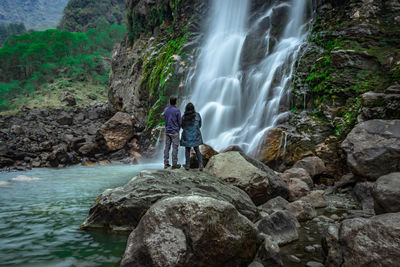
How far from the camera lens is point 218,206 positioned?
3.08 meters

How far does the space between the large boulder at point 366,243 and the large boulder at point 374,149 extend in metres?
3.70

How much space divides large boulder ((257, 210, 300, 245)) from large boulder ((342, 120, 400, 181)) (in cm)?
317

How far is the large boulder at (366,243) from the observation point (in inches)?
101

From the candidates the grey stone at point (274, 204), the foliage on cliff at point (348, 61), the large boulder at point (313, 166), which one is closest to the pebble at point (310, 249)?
the grey stone at point (274, 204)

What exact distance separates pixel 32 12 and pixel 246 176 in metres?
217

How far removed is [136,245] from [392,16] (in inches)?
649

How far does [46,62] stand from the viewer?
53.6 metres

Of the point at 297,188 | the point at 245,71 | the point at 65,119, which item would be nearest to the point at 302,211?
the point at 297,188

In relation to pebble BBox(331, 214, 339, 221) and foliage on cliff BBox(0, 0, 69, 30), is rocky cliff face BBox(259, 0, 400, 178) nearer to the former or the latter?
pebble BBox(331, 214, 339, 221)

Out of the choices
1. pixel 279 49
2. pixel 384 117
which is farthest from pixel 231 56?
pixel 384 117

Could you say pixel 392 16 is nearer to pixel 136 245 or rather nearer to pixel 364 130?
pixel 364 130

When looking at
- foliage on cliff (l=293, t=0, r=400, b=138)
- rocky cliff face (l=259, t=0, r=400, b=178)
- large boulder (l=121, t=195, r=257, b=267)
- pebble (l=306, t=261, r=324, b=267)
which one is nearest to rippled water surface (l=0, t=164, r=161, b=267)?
large boulder (l=121, t=195, r=257, b=267)

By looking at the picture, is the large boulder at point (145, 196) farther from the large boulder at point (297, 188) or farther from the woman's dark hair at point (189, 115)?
the large boulder at point (297, 188)

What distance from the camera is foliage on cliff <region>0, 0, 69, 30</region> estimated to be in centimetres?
15050
